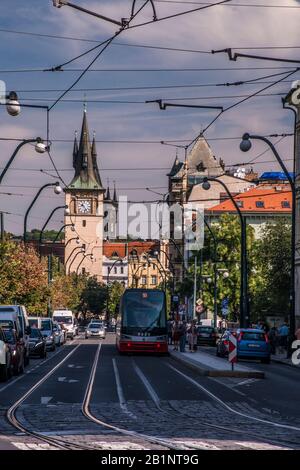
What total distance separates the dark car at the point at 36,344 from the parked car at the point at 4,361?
57.8 ft

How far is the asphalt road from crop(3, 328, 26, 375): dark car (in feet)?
1.66

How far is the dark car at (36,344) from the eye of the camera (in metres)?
51.4

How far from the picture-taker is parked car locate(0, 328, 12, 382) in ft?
104

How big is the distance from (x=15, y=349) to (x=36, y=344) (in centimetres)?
1605

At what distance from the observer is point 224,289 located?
98.8 m

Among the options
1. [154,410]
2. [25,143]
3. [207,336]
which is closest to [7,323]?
[25,143]

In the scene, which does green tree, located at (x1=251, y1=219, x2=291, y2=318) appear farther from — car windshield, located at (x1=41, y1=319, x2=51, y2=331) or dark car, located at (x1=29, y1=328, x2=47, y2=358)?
dark car, located at (x1=29, y1=328, x2=47, y2=358)

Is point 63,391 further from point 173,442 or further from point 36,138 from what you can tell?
point 36,138

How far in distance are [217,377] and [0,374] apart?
22.9 ft

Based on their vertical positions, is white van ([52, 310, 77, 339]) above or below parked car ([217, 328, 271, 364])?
above

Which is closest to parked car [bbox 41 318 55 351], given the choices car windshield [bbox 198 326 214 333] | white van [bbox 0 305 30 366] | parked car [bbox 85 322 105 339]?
white van [bbox 0 305 30 366]

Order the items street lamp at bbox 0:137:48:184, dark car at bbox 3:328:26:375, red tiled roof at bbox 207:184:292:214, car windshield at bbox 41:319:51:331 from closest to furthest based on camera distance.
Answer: dark car at bbox 3:328:26:375 < street lamp at bbox 0:137:48:184 < car windshield at bbox 41:319:51:331 < red tiled roof at bbox 207:184:292:214

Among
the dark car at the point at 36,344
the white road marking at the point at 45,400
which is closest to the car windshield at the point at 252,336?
the dark car at the point at 36,344

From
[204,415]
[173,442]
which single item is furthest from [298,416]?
[173,442]
